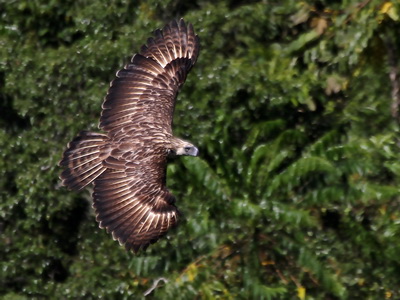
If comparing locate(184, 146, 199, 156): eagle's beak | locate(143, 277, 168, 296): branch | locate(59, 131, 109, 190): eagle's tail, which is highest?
locate(59, 131, 109, 190): eagle's tail

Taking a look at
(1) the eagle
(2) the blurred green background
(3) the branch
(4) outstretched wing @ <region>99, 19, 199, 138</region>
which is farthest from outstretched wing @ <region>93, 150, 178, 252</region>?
(3) the branch

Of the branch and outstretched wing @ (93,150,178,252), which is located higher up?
outstretched wing @ (93,150,178,252)

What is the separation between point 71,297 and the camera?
48.5ft

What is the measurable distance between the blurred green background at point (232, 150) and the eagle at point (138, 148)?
0.77 m

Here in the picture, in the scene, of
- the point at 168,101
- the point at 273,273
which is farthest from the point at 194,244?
the point at 168,101

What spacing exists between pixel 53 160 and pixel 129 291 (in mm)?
1256

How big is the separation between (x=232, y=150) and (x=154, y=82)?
1.50m

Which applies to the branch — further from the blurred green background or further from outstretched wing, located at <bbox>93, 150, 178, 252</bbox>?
outstretched wing, located at <bbox>93, 150, 178, 252</bbox>

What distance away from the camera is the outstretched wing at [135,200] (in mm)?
11531

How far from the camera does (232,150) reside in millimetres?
13914

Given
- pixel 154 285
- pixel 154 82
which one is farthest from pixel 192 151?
pixel 154 285

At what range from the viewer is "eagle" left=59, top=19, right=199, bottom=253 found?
11.6 meters

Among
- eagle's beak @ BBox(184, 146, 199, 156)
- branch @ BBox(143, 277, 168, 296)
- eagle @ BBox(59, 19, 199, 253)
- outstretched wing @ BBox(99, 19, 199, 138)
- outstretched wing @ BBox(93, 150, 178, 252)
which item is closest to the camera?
outstretched wing @ BBox(93, 150, 178, 252)

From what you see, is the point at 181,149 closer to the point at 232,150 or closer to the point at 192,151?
the point at 192,151
